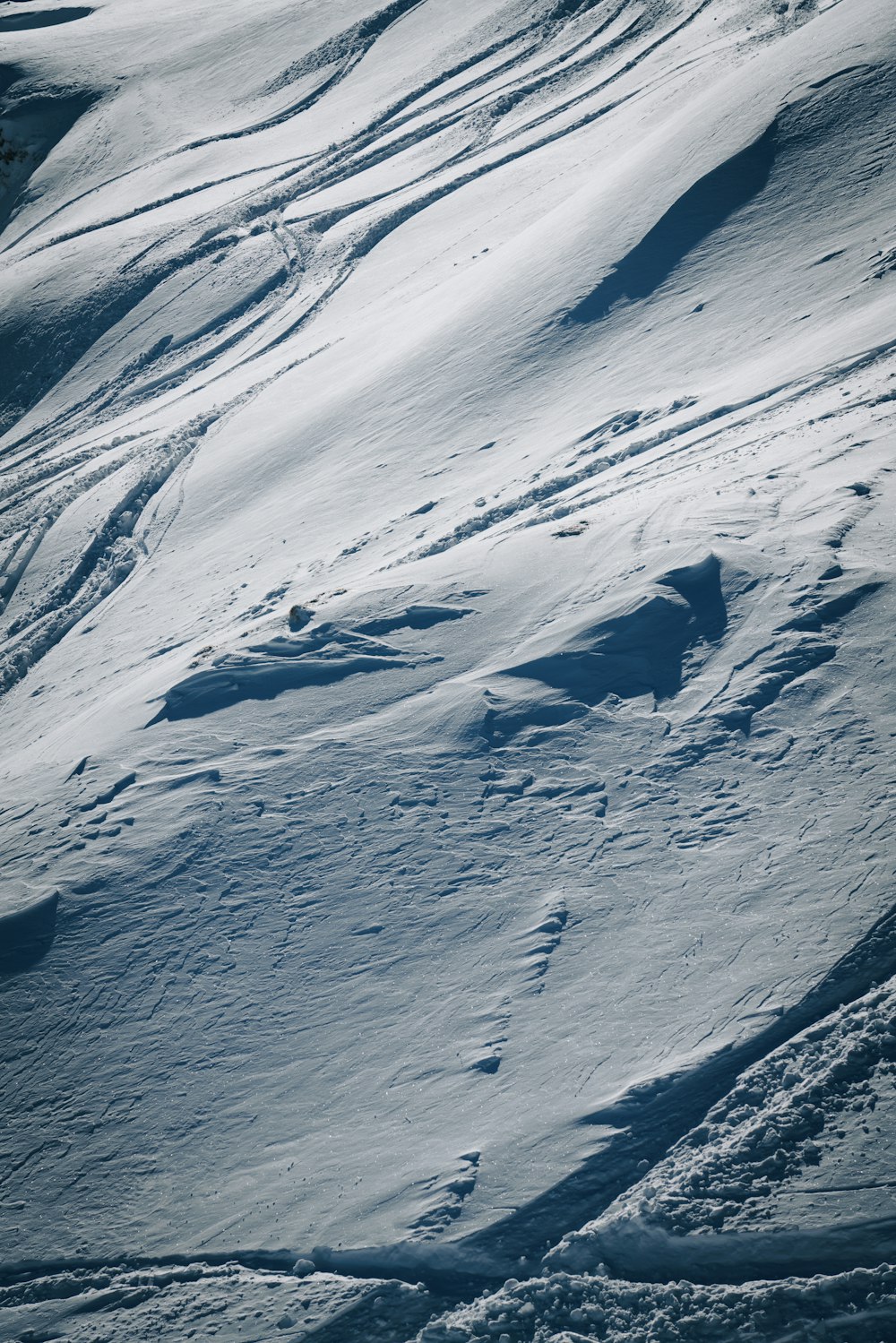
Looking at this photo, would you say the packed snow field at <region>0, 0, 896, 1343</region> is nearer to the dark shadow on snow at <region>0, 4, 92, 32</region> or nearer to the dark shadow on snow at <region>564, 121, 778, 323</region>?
the dark shadow on snow at <region>564, 121, 778, 323</region>

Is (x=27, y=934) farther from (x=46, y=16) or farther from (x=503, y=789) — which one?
(x=46, y=16)

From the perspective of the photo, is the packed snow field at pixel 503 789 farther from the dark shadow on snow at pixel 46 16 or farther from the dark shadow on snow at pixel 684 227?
the dark shadow on snow at pixel 46 16

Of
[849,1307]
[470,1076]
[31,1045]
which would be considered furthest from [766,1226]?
[31,1045]

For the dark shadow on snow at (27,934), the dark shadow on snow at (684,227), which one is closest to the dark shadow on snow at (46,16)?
the dark shadow on snow at (684,227)

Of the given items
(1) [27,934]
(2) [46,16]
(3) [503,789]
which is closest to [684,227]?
(3) [503,789]

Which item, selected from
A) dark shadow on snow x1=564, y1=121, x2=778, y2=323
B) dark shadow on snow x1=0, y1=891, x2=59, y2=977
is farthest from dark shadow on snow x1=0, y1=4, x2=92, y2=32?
dark shadow on snow x1=0, y1=891, x2=59, y2=977

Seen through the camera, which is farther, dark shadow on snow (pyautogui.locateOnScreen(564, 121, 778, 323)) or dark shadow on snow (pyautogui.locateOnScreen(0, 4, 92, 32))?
dark shadow on snow (pyautogui.locateOnScreen(0, 4, 92, 32))

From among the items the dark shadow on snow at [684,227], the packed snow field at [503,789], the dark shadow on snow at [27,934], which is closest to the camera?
the packed snow field at [503,789]

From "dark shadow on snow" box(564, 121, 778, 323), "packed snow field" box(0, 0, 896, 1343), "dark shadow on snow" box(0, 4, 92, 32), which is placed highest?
"dark shadow on snow" box(0, 4, 92, 32)

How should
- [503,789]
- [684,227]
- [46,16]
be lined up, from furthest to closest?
[46,16]
[684,227]
[503,789]
